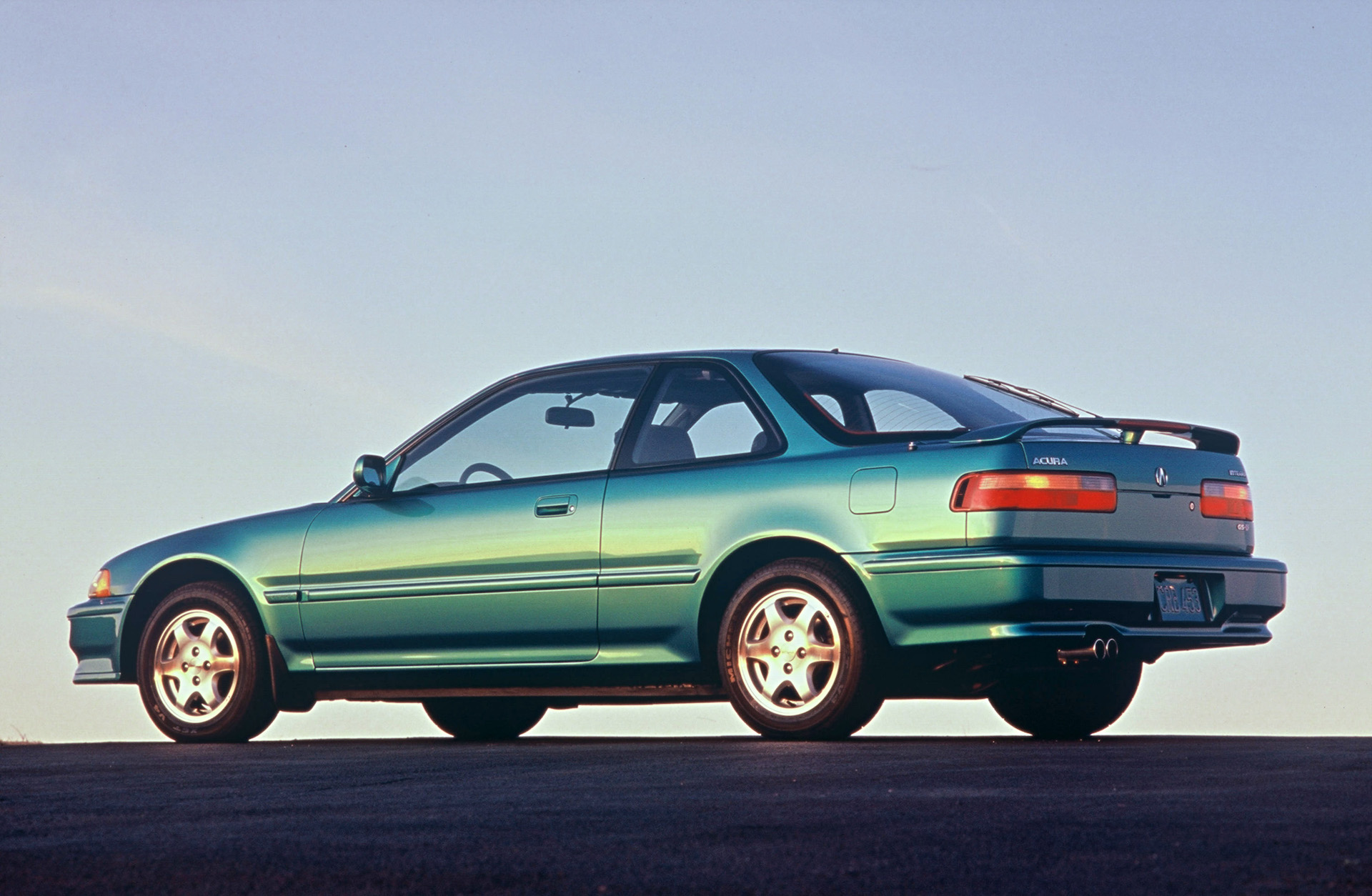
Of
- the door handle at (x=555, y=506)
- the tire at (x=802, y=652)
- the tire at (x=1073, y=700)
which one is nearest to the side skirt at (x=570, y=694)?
the tire at (x=802, y=652)

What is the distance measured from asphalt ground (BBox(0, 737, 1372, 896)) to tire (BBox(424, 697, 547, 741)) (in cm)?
274

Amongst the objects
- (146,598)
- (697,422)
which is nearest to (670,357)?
(697,422)

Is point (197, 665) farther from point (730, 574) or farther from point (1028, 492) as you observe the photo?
point (1028, 492)

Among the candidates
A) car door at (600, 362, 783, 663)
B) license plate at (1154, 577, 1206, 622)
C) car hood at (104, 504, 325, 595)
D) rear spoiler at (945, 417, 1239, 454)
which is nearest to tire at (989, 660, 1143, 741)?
license plate at (1154, 577, 1206, 622)

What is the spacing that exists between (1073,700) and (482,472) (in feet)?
9.36

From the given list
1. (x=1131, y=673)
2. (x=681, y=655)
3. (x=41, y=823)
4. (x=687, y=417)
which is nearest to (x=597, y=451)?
(x=687, y=417)

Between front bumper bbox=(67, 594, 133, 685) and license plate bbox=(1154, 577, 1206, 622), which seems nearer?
license plate bbox=(1154, 577, 1206, 622)

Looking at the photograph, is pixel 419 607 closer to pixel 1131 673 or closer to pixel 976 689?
pixel 976 689

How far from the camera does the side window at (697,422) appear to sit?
7.47m

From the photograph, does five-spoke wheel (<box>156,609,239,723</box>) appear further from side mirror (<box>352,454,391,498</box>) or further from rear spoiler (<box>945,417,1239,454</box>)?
rear spoiler (<box>945,417,1239,454</box>)

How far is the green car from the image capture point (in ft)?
22.2

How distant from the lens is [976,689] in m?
7.21

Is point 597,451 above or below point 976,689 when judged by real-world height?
above

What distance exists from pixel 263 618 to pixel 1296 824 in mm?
5593
